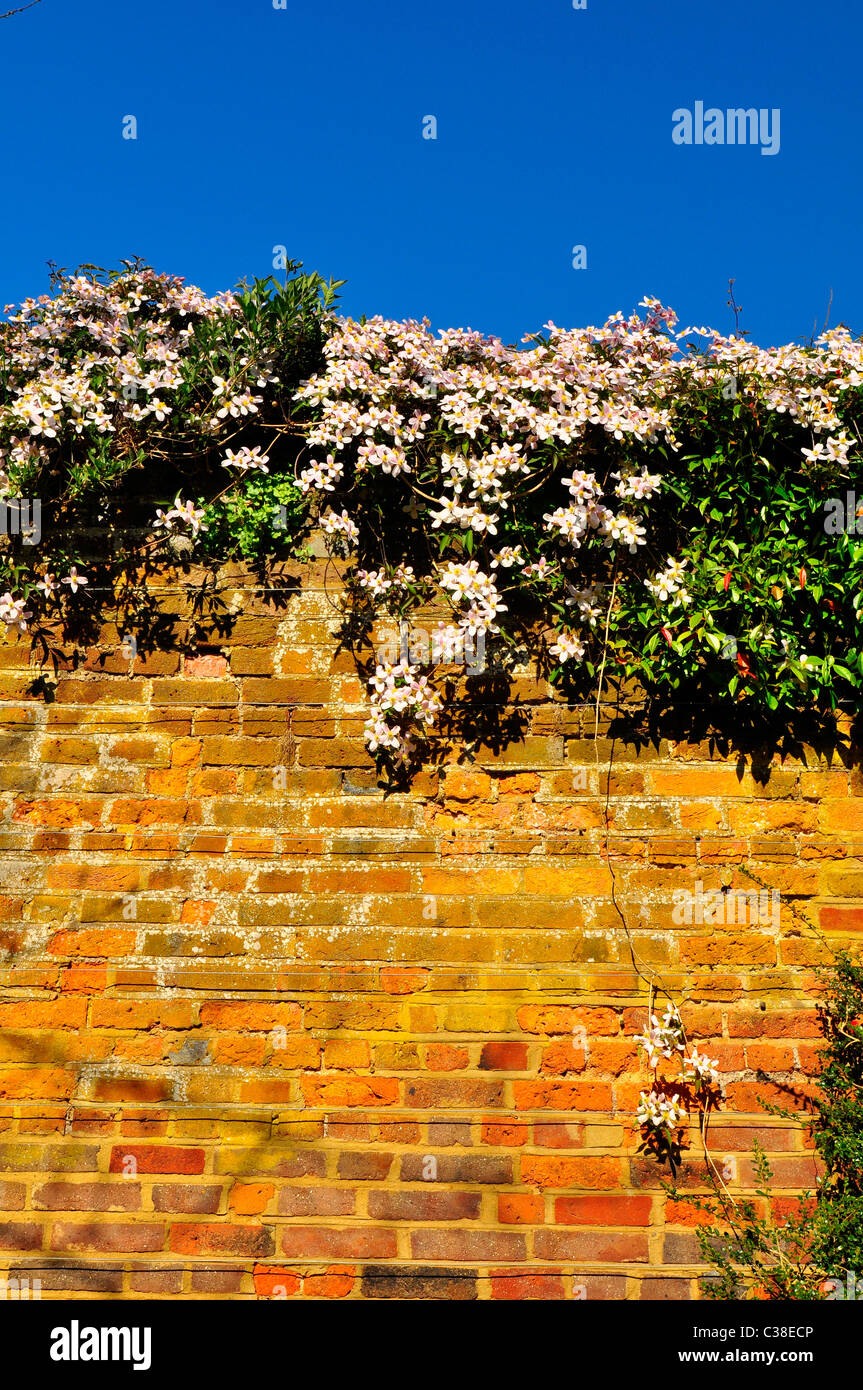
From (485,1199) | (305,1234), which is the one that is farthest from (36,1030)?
(485,1199)

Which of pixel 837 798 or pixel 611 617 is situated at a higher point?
pixel 611 617

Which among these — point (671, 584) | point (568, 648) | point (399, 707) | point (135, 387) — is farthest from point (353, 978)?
point (135, 387)

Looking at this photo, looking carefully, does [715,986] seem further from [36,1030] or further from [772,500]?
[36,1030]

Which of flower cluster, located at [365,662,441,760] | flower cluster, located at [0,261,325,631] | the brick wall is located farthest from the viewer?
flower cluster, located at [0,261,325,631]

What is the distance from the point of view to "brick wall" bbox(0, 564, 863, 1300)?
2783mm

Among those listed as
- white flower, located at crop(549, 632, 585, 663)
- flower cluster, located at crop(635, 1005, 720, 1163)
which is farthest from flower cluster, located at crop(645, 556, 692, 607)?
flower cluster, located at crop(635, 1005, 720, 1163)

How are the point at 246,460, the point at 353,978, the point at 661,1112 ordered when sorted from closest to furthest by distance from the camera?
1. the point at 661,1112
2. the point at 353,978
3. the point at 246,460

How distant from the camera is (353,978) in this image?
2.90m

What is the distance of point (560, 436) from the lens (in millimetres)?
2922

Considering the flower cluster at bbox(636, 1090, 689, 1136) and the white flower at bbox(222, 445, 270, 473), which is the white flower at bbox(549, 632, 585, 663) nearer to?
the white flower at bbox(222, 445, 270, 473)

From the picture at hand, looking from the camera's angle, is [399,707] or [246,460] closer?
[399,707]

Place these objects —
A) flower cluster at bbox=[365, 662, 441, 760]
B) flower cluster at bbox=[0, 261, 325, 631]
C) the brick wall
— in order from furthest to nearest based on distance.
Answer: flower cluster at bbox=[0, 261, 325, 631] → flower cluster at bbox=[365, 662, 441, 760] → the brick wall

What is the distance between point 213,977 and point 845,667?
2349 mm

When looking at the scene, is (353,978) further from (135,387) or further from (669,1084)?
(135,387)
